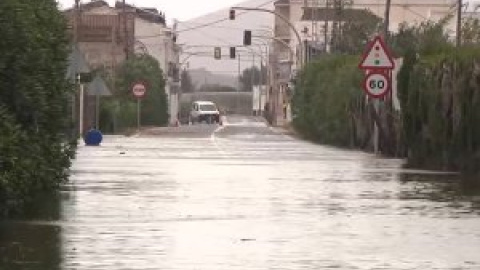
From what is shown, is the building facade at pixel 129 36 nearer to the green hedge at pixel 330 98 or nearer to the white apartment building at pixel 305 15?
the white apartment building at pixel 305 15

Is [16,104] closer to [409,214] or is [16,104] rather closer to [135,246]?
[135,246]

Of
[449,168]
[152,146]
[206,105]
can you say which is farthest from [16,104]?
[206,105]

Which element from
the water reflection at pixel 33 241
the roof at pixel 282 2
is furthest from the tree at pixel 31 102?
the roof at pixel 282 2

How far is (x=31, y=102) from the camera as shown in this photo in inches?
654

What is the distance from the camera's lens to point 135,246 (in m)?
13.4

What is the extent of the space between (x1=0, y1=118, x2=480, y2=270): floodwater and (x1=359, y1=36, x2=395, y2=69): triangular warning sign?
22.1ft

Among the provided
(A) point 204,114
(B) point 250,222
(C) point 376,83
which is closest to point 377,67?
(C) point 376,83

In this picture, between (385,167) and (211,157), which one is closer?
(385,167)

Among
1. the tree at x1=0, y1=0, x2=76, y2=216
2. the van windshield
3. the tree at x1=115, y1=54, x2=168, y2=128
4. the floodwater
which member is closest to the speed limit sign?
the floodwater

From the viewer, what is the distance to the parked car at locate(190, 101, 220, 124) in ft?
347

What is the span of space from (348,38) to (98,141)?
3102 centimetres

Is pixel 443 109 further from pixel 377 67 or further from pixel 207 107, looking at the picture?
pixel 207 107

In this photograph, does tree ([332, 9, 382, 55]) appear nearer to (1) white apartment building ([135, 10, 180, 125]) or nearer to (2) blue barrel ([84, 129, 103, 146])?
(2) blue barrel ([84, 129, 103, 146])

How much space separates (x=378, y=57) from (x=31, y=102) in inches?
690
